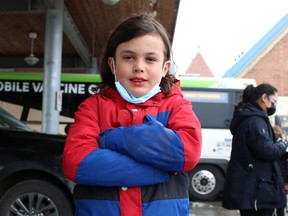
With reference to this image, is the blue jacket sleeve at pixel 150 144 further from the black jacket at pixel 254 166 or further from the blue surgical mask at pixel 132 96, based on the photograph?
the black jacket at pixel 254 166

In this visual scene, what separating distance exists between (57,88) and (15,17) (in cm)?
329

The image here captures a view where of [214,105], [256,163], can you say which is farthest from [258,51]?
[256,163]

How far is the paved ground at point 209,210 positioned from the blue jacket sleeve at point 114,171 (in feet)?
21.8

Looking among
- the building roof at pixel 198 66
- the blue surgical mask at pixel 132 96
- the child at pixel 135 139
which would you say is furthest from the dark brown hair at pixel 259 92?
the building roof at pixel 198 66

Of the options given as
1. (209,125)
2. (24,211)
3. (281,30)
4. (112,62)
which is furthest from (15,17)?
(281,30)

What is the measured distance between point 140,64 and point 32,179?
3390mm

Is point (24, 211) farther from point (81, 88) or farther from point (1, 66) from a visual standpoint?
point (1, 66)

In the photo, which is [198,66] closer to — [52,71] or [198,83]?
[198,83]

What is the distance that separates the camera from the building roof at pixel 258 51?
64.7 feet

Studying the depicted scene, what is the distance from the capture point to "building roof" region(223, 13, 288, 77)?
64.7ft

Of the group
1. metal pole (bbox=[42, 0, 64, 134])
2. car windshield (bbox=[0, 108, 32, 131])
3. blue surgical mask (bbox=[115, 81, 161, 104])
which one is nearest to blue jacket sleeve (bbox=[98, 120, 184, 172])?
blue surgical mask (bbox=[115, 81, 161, 104])

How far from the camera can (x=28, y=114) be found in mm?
11406

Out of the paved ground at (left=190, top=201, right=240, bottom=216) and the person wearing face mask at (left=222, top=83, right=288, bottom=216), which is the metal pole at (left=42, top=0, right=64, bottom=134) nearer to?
the paved ground at (left=190, top=201, right=240, bottom=216)

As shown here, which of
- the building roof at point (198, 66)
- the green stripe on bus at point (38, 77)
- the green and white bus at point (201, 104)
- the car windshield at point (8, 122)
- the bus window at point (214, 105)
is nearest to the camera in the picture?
the car windshield at point (8, 122)
